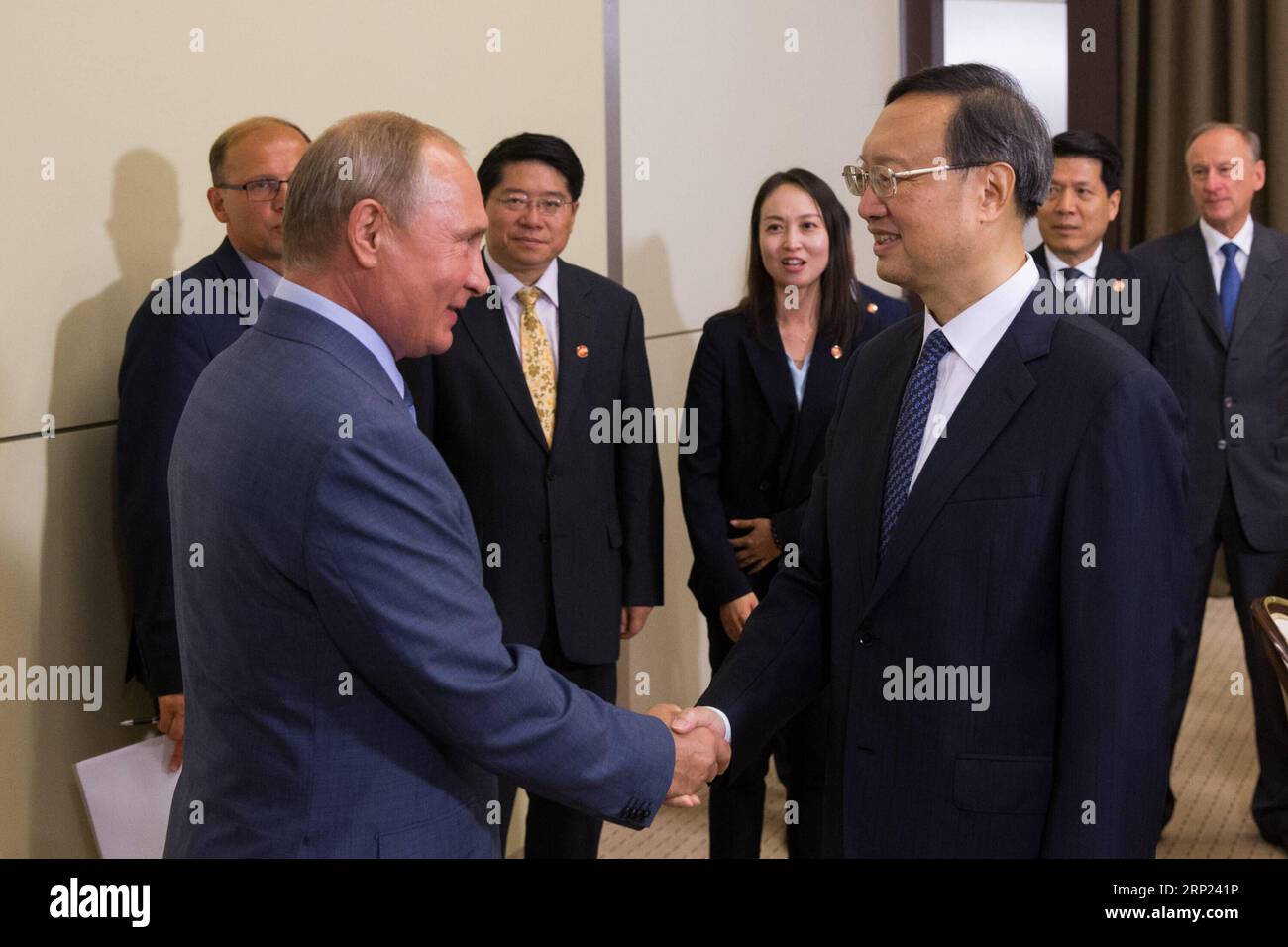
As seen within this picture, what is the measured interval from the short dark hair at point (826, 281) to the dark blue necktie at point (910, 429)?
1.48m

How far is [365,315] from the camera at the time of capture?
5.59 feet

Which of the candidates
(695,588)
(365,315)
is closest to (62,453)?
(365,315)

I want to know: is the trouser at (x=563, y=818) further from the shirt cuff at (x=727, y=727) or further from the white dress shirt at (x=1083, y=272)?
the white dress shirt at (x=1083, y=272)

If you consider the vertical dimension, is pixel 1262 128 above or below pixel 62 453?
above

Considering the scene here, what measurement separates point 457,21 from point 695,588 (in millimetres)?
1580

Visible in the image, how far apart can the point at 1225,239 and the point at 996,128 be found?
2702mm

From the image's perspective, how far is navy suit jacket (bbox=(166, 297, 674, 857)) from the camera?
1.54m

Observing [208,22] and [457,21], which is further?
[457,21]

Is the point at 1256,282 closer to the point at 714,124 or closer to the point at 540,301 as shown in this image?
the point at 714,124

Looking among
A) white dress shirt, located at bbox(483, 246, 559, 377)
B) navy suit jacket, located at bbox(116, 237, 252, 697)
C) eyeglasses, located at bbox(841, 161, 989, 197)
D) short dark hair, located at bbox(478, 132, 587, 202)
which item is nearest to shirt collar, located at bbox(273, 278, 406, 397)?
eyeglasses, located at bbox(841, 161, 989, 197)

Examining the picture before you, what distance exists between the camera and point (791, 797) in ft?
10.5

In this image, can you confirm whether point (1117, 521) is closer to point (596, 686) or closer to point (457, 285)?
point (457, 285)

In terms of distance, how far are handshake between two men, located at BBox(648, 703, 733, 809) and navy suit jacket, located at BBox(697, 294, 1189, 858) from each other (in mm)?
233

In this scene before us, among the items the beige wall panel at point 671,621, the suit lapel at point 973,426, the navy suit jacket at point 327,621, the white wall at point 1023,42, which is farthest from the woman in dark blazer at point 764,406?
the white wall at point 1023,42
